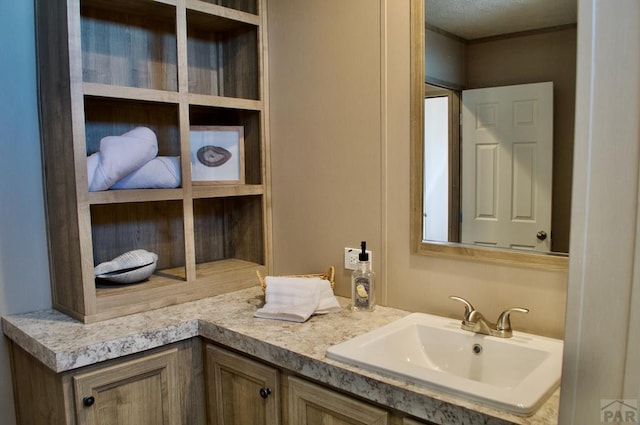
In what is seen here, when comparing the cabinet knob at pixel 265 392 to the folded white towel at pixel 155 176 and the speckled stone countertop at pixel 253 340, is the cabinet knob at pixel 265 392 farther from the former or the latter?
the folded white towel at pixel 155 176

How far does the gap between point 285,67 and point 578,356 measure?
1.77 metres

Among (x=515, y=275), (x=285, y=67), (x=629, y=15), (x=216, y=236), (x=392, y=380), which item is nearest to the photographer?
(x=629, y=15)

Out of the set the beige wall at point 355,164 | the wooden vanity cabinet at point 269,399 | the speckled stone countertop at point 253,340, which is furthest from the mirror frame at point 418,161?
the wooden vanity cabinet at point 269,399

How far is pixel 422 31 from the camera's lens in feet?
5.57

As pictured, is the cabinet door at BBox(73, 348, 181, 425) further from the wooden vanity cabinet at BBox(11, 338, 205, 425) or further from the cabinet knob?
the cabinet knob

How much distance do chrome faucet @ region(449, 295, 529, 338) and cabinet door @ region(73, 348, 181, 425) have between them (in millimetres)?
979

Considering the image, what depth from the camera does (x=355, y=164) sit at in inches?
76.4

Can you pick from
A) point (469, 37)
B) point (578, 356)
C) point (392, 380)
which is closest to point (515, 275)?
point (392, 380)

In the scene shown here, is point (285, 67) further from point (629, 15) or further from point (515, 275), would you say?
point (629, 15)

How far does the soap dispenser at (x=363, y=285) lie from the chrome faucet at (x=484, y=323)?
12.9 inches

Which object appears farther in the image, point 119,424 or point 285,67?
point 285,67

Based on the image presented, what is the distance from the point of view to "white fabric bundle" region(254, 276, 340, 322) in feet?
5.72

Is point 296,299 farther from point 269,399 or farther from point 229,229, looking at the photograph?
point 229,229

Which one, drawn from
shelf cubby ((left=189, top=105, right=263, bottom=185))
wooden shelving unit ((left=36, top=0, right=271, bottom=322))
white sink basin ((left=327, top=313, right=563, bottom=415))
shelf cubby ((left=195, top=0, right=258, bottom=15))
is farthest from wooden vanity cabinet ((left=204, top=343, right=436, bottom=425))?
shelf cubby ((left=195, top=0, right=258, bottom=15))
